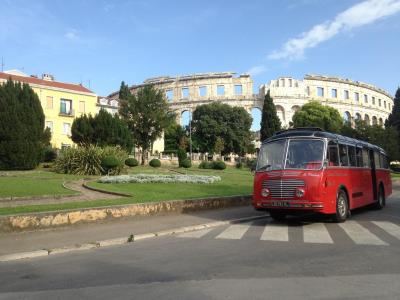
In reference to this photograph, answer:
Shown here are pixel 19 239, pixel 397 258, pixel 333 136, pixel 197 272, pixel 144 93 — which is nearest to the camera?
pixel 197 272

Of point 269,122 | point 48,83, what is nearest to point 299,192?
point 48,83

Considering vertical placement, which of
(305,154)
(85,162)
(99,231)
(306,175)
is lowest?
(99,231)

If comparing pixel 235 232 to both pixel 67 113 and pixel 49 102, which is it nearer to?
pixel 49 102

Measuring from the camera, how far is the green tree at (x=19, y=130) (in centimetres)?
2945

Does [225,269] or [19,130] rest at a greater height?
[19,130]

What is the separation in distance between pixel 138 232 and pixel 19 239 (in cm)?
283

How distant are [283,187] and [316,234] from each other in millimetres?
1764

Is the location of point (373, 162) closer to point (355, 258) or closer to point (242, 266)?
point (355, 258)

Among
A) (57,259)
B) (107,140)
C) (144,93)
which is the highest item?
(144,93)

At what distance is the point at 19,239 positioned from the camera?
32.8ft

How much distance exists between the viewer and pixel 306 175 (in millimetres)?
11875

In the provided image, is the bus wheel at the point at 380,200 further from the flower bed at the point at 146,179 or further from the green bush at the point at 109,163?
the green bush at the point at 109,163

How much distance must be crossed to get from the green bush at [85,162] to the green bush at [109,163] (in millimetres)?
143

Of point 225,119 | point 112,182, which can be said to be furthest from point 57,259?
point 225,119
